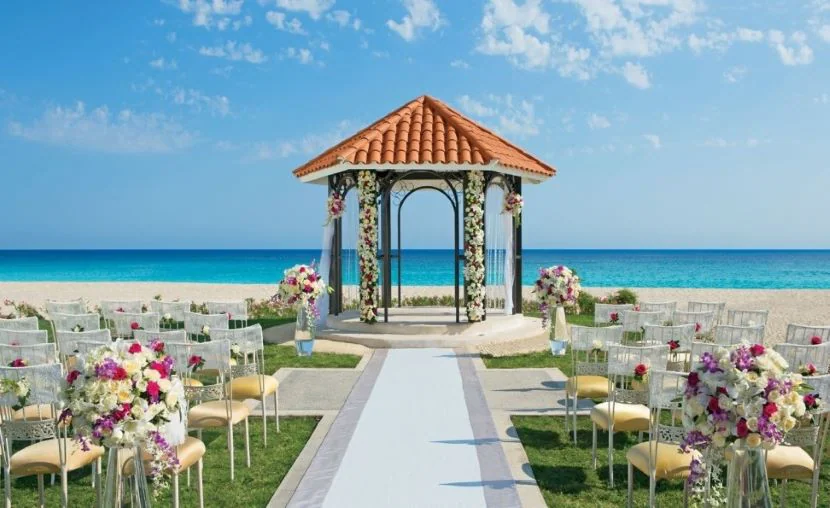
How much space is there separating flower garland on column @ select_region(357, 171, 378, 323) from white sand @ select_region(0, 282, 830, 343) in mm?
10435

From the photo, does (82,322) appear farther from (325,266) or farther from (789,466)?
(789,466)

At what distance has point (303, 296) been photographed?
10.9 meters

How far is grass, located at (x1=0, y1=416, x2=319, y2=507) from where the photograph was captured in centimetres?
531

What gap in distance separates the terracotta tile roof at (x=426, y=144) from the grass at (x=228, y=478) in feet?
22.2

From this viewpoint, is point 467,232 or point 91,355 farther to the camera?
point 467,232

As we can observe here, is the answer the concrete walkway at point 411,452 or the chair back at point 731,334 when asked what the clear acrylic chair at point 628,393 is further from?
the chair back at point 731,334

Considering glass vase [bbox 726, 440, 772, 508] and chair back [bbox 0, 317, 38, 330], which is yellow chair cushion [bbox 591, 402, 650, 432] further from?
chair back [bbox 0, 317, 38, 330]

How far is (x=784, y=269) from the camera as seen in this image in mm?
67500

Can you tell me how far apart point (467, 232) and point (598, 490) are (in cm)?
783

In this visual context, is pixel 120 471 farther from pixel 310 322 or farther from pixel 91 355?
pixel 310 322

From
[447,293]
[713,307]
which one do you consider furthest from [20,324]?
[447,293]

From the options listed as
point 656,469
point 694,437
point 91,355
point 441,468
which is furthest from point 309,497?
point 694,437

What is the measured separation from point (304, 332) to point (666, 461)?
7.65 metres

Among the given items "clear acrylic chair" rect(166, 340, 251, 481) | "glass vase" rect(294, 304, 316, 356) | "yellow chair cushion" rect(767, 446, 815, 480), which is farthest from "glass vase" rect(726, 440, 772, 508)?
"glass vase" rect(294, 304, 316, 356)
